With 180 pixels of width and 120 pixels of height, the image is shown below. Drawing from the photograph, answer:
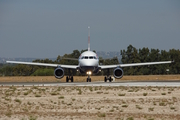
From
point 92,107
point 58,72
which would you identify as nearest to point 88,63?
point 58,72

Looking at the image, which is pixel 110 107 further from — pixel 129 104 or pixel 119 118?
pixel 119 118

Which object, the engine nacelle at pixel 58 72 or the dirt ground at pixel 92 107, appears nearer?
the dirt ground at pixel 92 107

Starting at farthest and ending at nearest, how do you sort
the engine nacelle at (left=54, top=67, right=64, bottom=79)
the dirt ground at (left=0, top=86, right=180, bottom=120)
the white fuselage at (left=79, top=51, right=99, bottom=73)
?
the engine nacelle at (left=54, top=67, right=64, bottom=79)
the white fuselage at (left=79, top=51, right=99, bottom=73)
the dirt ground at (left=0, top=86, right=180, bottom=120)

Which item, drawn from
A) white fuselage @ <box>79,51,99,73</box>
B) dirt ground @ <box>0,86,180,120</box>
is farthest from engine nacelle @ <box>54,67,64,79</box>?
dirt ground @ <box>0,86,180,120</box>

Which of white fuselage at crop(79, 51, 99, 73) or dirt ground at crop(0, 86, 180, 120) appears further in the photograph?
white fuselage at crop(79, 51, 99, 73)

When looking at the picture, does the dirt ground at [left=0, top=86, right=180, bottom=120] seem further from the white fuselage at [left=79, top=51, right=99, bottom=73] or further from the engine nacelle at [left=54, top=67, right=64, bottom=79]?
the engine nacelle at [left=54, top=67, right=64, bottom=79]

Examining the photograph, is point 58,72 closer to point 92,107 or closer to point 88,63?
point 88,63

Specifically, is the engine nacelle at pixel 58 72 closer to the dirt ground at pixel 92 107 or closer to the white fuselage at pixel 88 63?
the white fuselage at pixel 88 63

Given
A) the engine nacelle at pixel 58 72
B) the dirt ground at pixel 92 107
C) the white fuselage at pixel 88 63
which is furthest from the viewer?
the engine nacelle at pixel 58 72

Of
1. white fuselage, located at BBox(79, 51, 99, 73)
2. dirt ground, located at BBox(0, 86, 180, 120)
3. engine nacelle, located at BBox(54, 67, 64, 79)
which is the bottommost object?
dirt ground, located at BBox(0, 86, 180, 120)

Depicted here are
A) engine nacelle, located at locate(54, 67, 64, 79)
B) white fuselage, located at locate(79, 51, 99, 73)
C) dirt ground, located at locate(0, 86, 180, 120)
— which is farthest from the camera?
engine nacelle, located at locate(54, 67, 64, 79)

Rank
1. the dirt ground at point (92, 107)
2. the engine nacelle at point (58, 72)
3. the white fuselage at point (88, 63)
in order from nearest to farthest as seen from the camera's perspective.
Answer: the dirt ground at point (92, 107), the white fuselage at point (88, 63), the engine nacelle at point (58, 72)

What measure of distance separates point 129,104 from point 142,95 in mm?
6414

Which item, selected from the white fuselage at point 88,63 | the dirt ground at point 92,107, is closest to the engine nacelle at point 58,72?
the white fuselage at point 88,63
